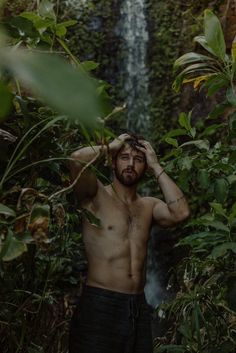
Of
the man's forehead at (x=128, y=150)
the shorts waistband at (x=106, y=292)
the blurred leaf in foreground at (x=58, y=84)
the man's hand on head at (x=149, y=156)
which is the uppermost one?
the blurred leaf in foreground at (x=58, y=84)

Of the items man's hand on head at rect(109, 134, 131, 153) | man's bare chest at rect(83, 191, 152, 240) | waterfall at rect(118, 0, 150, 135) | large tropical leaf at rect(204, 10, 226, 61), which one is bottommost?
waterfall at rect(118, 0, 150, 135)

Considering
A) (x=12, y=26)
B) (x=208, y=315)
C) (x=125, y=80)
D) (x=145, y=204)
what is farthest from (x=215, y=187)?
(x=125, y=80)

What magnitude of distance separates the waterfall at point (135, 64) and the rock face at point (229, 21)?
5.17ft

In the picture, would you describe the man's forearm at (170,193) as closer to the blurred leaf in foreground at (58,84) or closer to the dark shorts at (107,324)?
the dark shorts at (107,324)

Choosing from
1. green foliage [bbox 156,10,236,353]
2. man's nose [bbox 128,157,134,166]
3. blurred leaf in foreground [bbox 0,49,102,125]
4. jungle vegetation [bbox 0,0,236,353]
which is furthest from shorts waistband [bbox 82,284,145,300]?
blurred leaf in foreground [bbox 0,49,102,125]

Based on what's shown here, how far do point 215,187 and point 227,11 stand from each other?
4.83m

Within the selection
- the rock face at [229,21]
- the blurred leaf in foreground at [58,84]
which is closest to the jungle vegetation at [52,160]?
the blurred leaf in foreground at [58,84]

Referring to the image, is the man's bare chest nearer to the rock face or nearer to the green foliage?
the green foliage

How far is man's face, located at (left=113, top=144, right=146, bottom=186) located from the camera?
7.94 ft

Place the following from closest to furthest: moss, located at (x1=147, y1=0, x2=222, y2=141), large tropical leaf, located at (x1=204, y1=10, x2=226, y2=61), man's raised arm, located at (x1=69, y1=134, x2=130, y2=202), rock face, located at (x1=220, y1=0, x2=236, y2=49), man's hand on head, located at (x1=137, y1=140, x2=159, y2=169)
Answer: large tropical leaf, located at (x1=204, y1=10, x2=226, y2=61) < man's raised arm, located at (x1=69, y1=134, x2=130, y2=202) < man's hand on head, located at (x1=137, y1=140, x2=159, y2=169) < rock face, located at (x1=220, y1=0, x2=236, y2=49) < moss, located at (x1=147, y1=0, x2=222, y2=141)

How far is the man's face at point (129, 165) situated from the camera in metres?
2.42

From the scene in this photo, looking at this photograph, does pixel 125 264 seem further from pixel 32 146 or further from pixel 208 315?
pixel 32 146

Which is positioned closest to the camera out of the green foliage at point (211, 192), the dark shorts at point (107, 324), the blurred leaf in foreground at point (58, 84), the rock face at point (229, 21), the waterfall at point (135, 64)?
the blurred leaf in foreground at point (58, 84)

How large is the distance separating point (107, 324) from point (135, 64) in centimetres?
602
